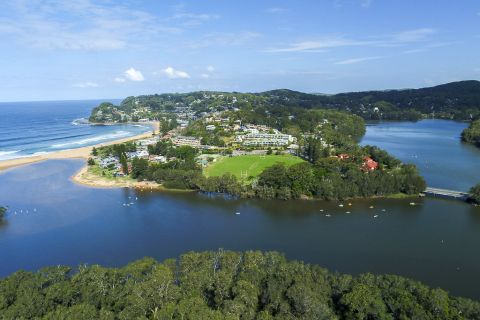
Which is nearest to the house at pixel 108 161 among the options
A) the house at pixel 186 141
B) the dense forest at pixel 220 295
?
the house at pixel 186 141

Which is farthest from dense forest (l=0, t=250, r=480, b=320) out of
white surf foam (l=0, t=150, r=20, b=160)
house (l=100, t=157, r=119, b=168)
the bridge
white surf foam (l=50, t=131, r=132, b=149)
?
white surf foam (l=50, t=131, r=132, b=149)

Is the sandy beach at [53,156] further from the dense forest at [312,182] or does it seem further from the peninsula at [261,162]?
the dense forest at [312,182]

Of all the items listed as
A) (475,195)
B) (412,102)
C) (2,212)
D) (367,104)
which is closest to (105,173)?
(2,212)

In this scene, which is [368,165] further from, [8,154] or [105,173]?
[8,154]

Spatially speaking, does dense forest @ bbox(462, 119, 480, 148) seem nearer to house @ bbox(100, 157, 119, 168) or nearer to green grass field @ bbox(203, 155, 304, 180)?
green grass field @ bbox(203, 155, 304, 180)

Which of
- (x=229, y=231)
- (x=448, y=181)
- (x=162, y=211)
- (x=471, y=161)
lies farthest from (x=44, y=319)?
(x=471, y=161)
